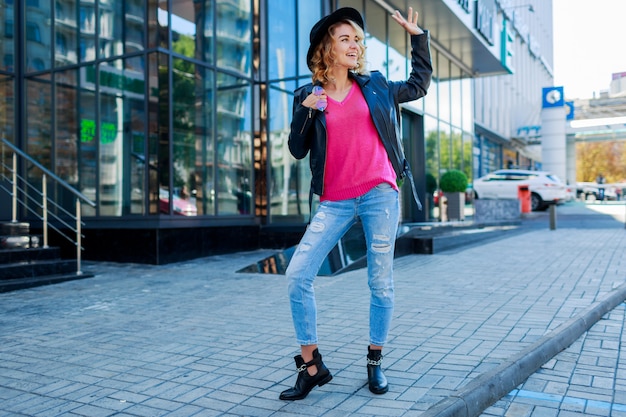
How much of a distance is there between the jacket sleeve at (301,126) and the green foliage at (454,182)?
1485cm

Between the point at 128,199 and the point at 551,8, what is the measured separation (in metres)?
53.1

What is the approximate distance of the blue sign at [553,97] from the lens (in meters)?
36.1

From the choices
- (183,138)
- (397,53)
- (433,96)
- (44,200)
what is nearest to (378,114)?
(44,200)

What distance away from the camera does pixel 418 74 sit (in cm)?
343

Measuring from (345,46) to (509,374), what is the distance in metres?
2.18

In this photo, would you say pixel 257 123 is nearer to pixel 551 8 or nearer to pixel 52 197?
pixel 52 197

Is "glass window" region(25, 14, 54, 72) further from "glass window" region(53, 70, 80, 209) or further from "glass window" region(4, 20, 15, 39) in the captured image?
"glass window" region(53, 70, 80, 209)

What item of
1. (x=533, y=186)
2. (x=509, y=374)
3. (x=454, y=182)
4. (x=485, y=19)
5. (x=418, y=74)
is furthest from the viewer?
(x=533, y=186)

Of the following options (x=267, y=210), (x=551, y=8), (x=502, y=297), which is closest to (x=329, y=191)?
(x=502, y=297)

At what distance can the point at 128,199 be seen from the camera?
33.7 ft

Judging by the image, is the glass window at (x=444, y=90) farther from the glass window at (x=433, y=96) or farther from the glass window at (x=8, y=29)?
the glass window at (x=8, y=29)

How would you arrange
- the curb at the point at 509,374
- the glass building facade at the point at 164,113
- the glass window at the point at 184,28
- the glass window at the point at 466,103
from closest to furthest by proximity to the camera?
the curb at the point at 509,374 < the glass building facade at the point at 164,113 < the glass window at the point at 184,28 < the glass window at the point at 466,103

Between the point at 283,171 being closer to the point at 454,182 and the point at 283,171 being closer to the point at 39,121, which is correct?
the point at 39,121

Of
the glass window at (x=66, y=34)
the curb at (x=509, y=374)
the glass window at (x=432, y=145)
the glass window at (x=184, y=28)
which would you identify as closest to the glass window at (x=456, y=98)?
the glass window at (x=432, y=145)
